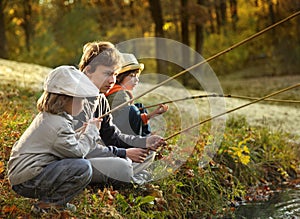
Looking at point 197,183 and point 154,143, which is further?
point 197,183

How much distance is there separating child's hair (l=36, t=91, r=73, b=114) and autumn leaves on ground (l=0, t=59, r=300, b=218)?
2.05 feet

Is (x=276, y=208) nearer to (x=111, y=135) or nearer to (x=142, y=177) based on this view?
(x=142, y=177)

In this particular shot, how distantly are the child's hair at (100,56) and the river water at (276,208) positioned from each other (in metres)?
1.65

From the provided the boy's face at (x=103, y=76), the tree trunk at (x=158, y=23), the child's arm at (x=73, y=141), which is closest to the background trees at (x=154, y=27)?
the tree trunk at (x=158, y=23)

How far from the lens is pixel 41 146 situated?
10.3 ft

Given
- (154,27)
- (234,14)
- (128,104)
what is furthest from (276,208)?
(234,14)

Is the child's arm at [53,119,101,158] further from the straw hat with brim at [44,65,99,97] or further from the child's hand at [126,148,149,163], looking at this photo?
the child's hand at [126,148,149,163]

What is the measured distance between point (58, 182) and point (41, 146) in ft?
0.80

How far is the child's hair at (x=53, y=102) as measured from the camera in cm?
317

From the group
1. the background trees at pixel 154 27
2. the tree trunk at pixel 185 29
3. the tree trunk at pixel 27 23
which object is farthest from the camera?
the tree trunk at pixel 27 23

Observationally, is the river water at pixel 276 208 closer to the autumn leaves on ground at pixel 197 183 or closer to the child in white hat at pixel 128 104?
the autumn leaves on ground at pixel 197 183

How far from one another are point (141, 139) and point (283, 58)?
18.1m

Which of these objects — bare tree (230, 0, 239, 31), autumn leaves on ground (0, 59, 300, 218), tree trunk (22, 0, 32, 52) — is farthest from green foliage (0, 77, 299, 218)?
bare tree (230, 0, 239, 31)

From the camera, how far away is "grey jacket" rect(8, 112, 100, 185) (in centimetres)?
312
